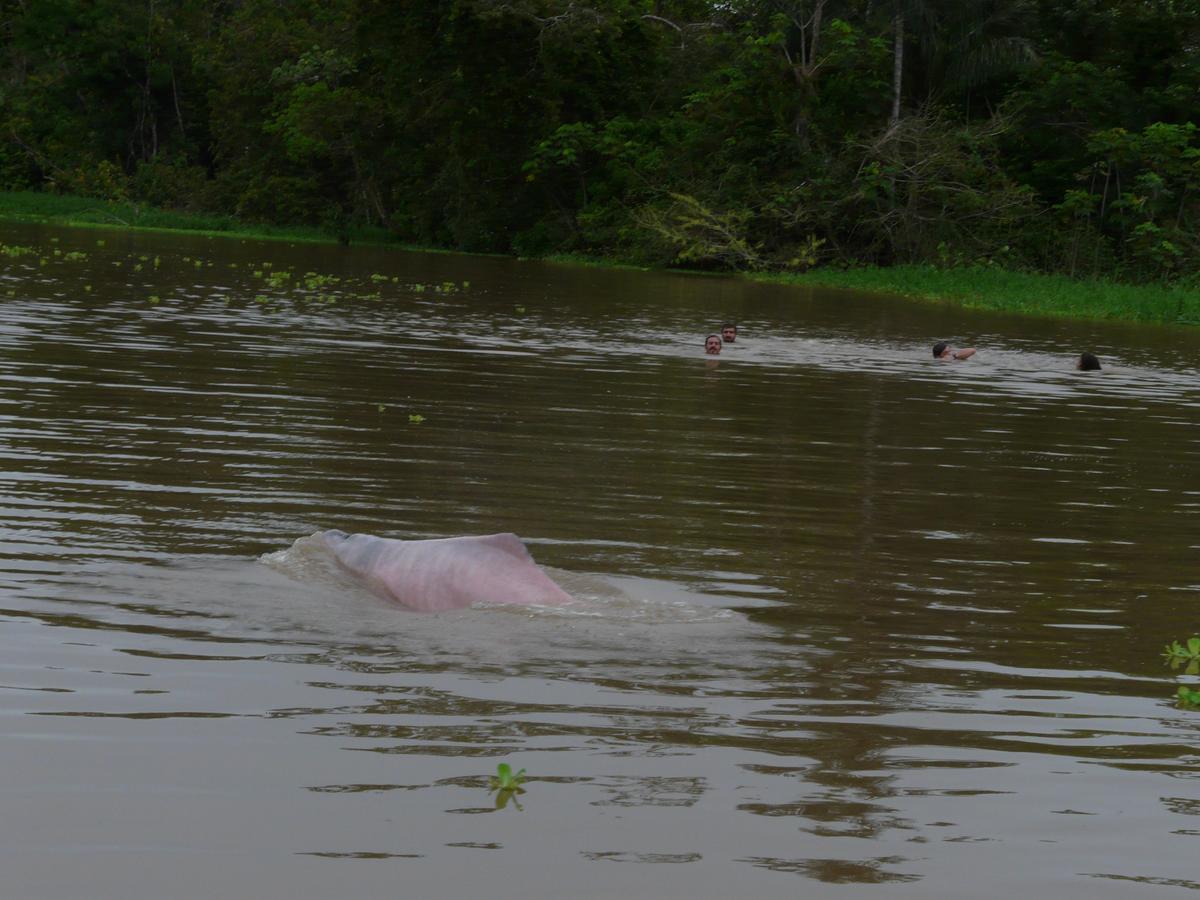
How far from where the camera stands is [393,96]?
48438mm

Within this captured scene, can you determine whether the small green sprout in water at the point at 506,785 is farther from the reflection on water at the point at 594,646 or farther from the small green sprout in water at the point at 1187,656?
the small green sprout in water at the point at 1187,656

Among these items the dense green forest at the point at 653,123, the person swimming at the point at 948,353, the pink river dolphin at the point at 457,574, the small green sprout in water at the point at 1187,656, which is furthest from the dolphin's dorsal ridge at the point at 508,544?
the dense green forest at the point at 653,123

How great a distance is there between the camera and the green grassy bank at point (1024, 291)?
28281 millimetres

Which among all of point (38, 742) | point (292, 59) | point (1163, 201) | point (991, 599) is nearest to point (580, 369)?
point (991, 599)

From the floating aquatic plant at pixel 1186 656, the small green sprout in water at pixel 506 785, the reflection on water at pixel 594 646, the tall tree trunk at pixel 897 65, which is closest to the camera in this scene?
the reflection on water at pixel 594 646

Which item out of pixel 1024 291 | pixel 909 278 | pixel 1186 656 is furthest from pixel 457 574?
pixel 909 278

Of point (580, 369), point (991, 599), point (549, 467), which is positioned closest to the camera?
point (991, 599)

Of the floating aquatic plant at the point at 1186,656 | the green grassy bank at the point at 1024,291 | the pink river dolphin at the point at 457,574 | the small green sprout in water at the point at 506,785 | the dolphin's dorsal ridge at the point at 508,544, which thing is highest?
the green grassy bank at the point at 1024,291

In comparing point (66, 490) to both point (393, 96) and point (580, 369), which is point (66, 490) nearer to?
point (580, 369)

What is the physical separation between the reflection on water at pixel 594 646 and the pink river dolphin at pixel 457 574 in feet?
0.42

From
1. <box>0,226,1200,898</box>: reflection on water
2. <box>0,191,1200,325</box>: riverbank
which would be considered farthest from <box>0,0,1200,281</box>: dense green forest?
<box>0,226,1200,898</box>: reflection on water

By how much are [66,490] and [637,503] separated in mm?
2934

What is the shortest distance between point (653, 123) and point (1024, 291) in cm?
1727

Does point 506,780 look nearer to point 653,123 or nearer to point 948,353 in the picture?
point 948,353
